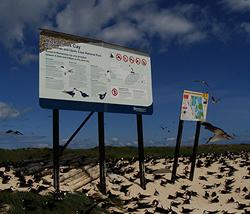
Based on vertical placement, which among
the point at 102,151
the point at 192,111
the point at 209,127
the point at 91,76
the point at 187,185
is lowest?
the point at 187,185

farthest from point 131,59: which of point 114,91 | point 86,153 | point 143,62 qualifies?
point 86,153

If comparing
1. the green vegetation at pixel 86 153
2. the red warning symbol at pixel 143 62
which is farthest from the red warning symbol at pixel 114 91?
the green vegetation at pixel 86 153

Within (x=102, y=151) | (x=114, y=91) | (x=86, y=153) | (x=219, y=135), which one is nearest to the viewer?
(x=102, y=151)

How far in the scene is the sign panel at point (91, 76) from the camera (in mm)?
10219

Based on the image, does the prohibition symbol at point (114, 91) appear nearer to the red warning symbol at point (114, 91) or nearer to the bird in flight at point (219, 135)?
the red warning symbol at point (114, 91)

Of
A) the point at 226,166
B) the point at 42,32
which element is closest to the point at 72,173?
the point at 42,32

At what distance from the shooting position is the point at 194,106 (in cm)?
1483

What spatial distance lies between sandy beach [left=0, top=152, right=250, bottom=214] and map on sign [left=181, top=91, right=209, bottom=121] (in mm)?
3851

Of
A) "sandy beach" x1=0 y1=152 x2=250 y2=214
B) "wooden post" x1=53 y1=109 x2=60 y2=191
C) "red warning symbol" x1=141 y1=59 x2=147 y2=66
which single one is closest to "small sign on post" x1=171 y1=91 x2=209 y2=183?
"sandy beach" x1=0 y1=152 x2=250 y2=214

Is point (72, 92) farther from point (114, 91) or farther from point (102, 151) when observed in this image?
point (102, 151)

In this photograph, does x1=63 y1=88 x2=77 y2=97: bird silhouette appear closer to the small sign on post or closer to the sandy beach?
the sandy beach

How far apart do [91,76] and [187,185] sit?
8623 mm

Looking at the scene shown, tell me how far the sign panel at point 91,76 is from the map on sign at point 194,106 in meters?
2.52

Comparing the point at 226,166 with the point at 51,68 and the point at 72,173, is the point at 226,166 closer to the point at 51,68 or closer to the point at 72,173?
the point at 72,173
